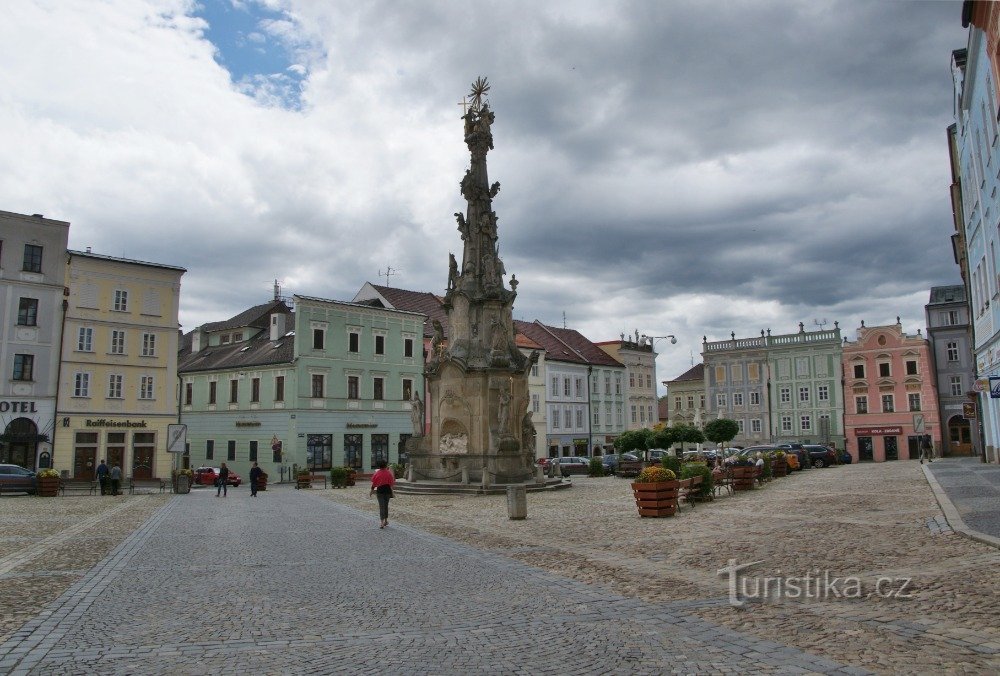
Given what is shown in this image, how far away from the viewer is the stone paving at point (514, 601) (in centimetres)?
635

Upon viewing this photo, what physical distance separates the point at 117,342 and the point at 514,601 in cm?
4143

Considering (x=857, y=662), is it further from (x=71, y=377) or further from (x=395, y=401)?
(x=395, y=401)

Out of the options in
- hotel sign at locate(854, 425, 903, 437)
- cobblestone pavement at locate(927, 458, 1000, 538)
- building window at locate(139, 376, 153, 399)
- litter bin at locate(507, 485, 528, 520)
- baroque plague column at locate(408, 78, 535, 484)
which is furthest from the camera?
hotel sign at locate(854, 425, 903, 437)

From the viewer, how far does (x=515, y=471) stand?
28641mm

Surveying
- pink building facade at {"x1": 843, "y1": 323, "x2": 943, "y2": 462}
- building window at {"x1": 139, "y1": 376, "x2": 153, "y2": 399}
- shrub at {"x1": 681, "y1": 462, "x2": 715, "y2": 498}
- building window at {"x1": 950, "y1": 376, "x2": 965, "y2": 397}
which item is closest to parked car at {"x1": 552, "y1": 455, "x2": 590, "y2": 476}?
shrub at {"x1": 681, "y1": 462, "x2": 715, "y2": 498}

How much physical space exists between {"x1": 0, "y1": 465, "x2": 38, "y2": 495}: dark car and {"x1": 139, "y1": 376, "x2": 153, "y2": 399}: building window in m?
12.9

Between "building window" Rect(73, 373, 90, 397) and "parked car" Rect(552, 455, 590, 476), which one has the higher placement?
"building window" Rect(73, 373, 90, 397)

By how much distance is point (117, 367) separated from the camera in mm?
43531

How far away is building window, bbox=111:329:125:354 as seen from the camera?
4359cm

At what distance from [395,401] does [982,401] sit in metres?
35.4

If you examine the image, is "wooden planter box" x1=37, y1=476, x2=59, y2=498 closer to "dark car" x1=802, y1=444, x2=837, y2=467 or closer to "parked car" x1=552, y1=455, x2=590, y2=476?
"parked car" x1=552, y1=455, x2=590, y2=476

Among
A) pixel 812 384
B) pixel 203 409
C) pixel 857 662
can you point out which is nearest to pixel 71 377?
pixel 203 409

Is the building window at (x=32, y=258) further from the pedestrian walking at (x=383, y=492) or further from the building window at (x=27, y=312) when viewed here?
the pedestrian walking at (x=383, y=492)

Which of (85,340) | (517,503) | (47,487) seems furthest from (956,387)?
(47,487)
